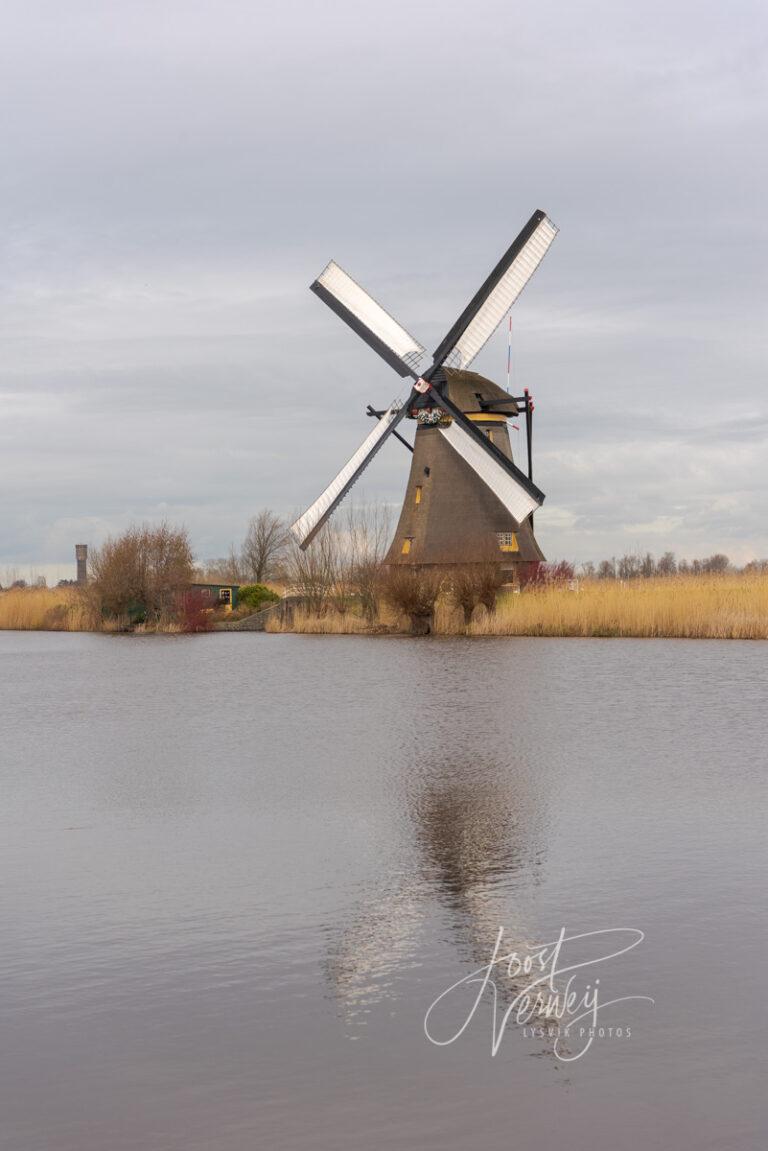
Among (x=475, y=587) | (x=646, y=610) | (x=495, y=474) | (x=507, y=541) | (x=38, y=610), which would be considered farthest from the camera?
(x=38, y=610)

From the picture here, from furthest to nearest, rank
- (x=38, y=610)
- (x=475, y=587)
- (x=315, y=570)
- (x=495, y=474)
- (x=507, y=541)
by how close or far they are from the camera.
A: (x=38, y=610) → (x=315, y=570) → (x=507, y=541) → (x=495, y=474) → (x=475, y=587)

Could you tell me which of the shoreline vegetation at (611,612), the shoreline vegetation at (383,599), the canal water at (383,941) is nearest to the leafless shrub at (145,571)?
the shoreline vegetation at (383,599)

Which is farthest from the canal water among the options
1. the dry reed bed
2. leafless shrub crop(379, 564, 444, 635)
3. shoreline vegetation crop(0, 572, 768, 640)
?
leafless shrub crop(379, 564, 444, 635)

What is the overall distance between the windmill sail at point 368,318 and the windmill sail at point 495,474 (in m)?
2.47

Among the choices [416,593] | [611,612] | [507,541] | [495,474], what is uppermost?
[495,474]

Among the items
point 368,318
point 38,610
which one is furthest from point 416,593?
point 38,610

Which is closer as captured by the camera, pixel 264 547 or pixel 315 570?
pixel 315 570

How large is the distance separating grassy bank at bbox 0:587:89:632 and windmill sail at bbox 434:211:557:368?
18578 millimetres

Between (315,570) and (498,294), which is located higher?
(498,294)

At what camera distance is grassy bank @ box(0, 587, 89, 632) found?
1736 inches

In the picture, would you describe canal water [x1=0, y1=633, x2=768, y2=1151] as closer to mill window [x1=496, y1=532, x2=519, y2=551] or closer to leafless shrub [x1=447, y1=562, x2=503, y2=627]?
leafless shrub [x1=447, y1=562, x2=503, y2=627]

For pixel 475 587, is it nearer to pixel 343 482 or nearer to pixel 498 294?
pixel 343 482

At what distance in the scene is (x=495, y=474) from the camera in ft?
101

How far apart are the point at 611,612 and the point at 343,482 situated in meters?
9.37
